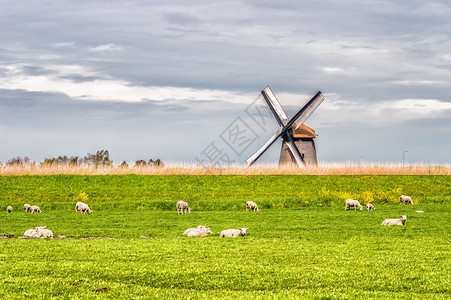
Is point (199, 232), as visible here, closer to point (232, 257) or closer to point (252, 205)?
point (232, 257)

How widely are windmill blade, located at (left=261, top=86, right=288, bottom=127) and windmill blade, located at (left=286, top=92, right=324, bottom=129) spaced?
1.30m

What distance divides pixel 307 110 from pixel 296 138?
11.1 feet

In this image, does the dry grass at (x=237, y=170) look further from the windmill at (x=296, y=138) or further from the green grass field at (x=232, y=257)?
the green grass field at (x=232, y=257)

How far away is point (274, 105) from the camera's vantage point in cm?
6281

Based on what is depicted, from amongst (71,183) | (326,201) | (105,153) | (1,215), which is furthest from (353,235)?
(105,153)

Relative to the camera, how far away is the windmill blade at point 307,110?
60.6 metres

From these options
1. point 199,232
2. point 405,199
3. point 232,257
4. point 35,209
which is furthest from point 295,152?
point 232,257

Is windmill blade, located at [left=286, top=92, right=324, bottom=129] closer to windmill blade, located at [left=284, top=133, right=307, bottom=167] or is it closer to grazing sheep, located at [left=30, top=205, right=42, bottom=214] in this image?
windmill blade, located at [left=284, top=133, right=307, bottom=167]

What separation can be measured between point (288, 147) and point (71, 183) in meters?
24.4

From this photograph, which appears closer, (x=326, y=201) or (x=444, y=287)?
(x=444, y=287)

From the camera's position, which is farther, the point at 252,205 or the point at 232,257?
the point at 252,205

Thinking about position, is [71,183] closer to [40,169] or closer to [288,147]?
[40,169]

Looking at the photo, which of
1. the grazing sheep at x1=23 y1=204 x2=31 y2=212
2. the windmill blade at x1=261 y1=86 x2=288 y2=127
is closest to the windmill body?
the windmill blade at x1=261 y1=86 x2=288 y2=127

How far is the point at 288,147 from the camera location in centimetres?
6019
